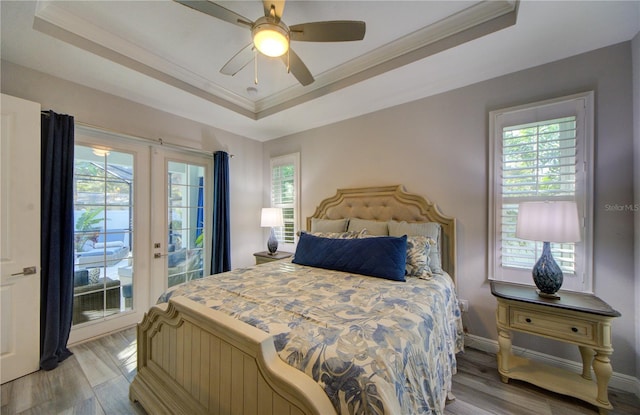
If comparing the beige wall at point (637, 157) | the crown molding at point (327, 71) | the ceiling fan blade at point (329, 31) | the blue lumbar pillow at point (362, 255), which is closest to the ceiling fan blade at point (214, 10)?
the ceiling fan blade at point (329, 31)

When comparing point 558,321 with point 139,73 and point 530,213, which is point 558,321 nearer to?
point 530,213

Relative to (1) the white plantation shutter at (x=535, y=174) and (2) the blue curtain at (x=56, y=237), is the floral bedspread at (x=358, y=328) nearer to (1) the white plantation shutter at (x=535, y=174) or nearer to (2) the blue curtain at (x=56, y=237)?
(1) the white plantation shutter at (x=535, y=174)

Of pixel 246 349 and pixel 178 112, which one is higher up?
pixel 178 112

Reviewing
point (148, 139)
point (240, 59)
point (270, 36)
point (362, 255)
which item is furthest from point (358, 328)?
point (148, 139)

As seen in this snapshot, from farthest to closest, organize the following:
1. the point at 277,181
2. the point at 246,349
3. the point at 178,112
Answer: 1. the point at 277,181
2. the point at 178,112
3. the point at 246,349

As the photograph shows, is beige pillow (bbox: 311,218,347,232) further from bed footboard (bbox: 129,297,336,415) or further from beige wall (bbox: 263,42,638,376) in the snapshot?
bed footboard (bbox: 129,297,336,415)

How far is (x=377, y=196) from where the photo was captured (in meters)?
2.89

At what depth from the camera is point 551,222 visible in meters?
1.68

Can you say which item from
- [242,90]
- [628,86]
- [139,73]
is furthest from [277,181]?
[628,86]

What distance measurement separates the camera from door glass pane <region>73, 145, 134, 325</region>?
7.99ft

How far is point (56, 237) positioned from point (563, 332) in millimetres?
4029

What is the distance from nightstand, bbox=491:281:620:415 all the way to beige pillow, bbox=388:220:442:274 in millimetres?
456

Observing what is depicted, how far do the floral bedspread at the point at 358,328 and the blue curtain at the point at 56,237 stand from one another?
1.21 metres

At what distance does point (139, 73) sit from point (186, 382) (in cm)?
261
